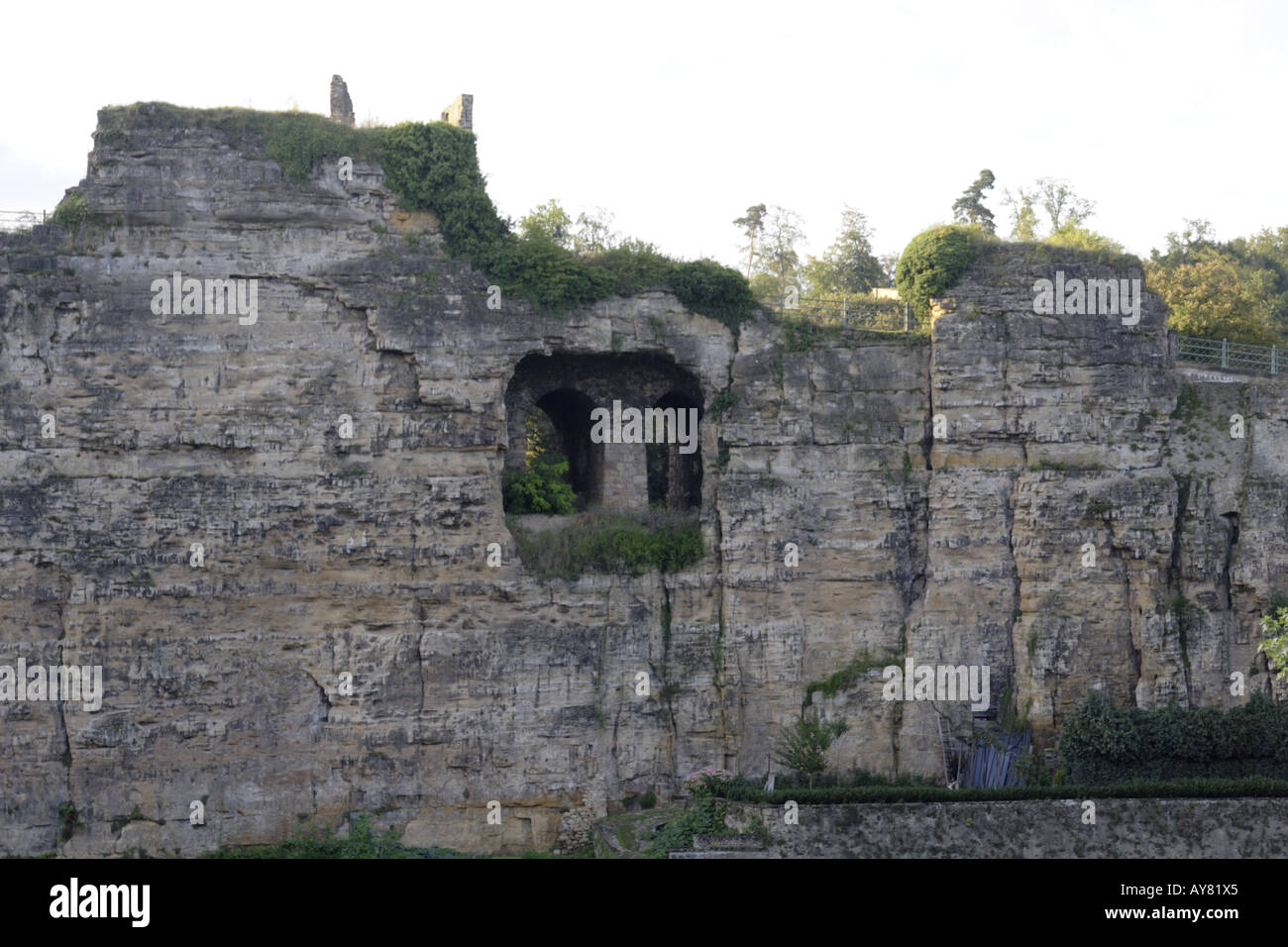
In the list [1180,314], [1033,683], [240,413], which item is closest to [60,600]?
[240,413]

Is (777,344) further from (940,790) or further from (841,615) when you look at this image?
(940,790)

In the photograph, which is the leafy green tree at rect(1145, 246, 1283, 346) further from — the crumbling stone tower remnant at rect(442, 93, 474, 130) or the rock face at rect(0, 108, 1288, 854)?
the crumbling stone tower remnant at rect(442, 93, 474, 130)

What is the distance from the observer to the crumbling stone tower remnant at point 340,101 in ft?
86.2

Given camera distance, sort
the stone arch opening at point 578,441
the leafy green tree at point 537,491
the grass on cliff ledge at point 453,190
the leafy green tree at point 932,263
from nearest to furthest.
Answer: the grass on cliff ledge at point 453,190, the leafy green tree at point 537,491, the leafy green tree at point 932,263, the stone arch opening at point 578,441

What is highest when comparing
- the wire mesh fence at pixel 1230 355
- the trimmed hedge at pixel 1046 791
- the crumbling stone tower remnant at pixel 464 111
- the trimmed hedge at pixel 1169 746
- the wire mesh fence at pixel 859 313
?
the crumbling stone tower remnant at pixel 464 111

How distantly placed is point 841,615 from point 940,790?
3.91m

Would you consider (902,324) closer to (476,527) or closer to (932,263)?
(932,263)

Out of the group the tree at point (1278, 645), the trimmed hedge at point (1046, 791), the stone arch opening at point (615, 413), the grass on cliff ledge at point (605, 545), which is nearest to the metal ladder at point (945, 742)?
the trimmed hedge at point (1046, 791)

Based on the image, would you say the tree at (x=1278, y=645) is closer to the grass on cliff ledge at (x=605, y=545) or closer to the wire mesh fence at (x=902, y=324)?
the wire mesh fence at (x=902, y=324)

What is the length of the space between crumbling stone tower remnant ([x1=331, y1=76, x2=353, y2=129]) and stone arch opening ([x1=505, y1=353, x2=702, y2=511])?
564 cm

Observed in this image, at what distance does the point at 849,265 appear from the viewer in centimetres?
3972

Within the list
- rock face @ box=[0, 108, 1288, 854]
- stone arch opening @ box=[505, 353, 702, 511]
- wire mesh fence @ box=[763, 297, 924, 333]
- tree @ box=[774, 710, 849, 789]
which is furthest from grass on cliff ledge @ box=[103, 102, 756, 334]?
tree @ box=[774, 710, 849, 789]

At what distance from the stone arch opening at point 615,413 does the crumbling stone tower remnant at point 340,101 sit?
564cm

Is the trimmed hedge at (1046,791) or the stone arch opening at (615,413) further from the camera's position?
the stone arch opening at (615,413)
